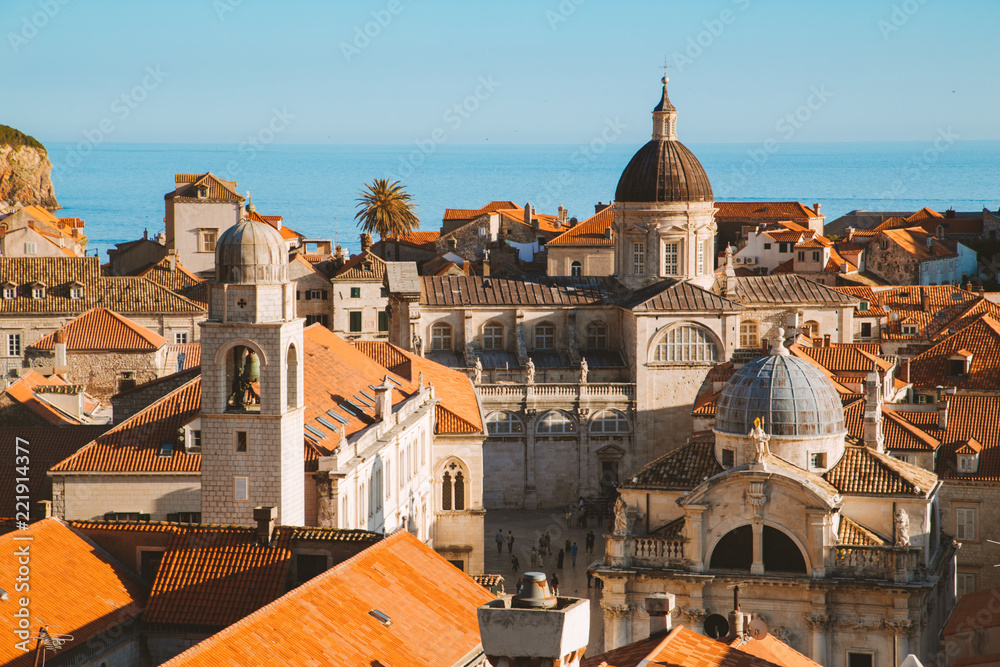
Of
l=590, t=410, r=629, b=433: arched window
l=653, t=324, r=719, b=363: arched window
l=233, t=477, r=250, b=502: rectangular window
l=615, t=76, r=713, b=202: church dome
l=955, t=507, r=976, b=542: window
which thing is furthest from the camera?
l=615, t=76, r=713, b=202: church dome

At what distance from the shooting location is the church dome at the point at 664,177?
74.0 m

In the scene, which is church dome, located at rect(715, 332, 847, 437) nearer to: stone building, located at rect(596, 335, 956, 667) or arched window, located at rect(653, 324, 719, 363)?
stone building, located at rect(596, 335, 956, 667)

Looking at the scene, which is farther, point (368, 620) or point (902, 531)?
point (902, 531)

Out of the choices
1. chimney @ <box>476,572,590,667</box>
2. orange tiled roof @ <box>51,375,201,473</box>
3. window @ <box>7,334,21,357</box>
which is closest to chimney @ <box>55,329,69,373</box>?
window @ <box>7,334,21,357</box>

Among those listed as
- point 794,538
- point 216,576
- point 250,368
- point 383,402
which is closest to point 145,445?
point 250,368

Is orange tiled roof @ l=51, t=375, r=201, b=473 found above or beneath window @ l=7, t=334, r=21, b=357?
beneath

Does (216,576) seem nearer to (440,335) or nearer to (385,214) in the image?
(440,335)

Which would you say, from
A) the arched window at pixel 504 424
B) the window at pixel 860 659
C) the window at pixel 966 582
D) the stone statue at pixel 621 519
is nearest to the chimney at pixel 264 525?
the stone statue at pixel 621 519

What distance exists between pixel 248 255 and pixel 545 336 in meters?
39.5

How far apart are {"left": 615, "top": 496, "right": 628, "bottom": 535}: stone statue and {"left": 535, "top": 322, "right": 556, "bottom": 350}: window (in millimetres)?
34236

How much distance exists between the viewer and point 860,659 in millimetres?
39188

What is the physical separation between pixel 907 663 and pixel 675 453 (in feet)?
58.9

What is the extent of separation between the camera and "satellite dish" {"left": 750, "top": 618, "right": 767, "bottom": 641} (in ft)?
104

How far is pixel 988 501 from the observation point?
51094mm
